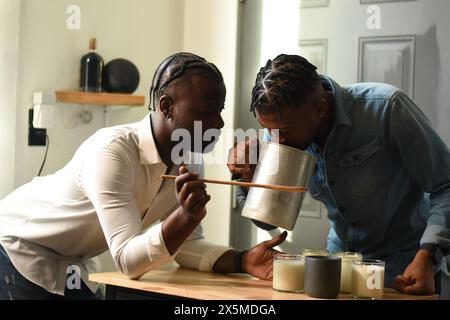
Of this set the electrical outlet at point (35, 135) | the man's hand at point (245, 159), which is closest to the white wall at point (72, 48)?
the electrical outlet at point (35, 135)

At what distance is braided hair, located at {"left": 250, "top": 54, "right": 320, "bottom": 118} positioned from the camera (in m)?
1.50

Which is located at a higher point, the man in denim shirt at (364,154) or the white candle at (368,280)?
the man in denim shirt at (364,154)

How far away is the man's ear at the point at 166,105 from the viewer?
1567 mm

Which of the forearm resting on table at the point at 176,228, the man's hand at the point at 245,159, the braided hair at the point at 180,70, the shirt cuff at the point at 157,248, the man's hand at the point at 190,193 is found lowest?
the shirt cuff at the point at 157,248

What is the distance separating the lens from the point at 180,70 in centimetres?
156

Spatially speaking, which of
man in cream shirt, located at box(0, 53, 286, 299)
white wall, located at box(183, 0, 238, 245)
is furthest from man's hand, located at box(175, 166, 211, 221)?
white wall, located at box(183, 0, 238, 245)

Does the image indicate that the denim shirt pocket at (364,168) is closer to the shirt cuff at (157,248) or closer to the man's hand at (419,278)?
the man's hand at (419,278)

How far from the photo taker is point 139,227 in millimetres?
1505

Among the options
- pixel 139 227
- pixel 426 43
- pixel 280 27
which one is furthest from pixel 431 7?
pixel 139 227

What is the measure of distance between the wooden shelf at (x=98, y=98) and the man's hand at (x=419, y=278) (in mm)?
1405

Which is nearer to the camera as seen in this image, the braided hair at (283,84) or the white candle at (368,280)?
the white candle at (368,280)

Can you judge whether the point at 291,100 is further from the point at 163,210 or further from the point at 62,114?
the point at 62,114

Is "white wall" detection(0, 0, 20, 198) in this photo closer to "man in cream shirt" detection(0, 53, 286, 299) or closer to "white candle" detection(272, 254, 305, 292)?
"man in cream shirt" detection(0, 53, 286, 299)

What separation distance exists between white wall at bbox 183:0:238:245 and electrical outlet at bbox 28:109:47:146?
0.76 meters
